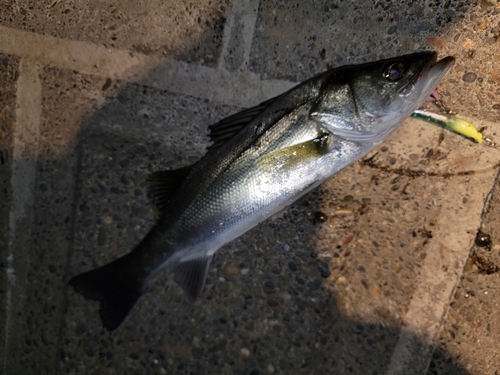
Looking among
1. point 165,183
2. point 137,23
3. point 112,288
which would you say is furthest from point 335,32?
point 112,288

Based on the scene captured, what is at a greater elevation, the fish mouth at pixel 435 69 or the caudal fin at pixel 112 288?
the fish mouth at pixel 435 69

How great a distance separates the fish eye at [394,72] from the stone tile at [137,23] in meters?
0.95

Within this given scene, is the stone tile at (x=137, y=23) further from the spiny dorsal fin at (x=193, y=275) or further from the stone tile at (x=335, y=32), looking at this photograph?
the spiny dorsal fin at (x=193, y=275)

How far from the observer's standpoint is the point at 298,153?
175 centimetres

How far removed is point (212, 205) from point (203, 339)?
3.00ft

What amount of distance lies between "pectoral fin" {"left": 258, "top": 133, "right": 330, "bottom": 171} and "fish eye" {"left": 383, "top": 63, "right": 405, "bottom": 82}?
0.38 m

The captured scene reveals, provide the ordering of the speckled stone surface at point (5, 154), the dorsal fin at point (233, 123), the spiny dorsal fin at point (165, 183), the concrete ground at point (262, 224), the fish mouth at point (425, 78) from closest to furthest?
the fish mouth at point (425, 78) < the dorsal fin at point (233, 123) < the spiny dorsal fin at point (165, 183) < the concrete ground at point (262, 224) < the speckled stone surface at point (5, 154)

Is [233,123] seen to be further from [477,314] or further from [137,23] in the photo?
[477,314]

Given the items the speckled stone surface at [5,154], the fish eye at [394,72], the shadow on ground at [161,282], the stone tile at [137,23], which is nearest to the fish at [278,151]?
the fish eye at [394,72]

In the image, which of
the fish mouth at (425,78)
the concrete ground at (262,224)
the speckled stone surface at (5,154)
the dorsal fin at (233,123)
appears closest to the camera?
the fish mouth at (425,78)

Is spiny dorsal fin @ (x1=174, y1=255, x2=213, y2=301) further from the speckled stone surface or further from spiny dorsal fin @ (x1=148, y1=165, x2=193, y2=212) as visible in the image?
the speckled stone surface

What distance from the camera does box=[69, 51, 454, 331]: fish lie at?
1.71 meters

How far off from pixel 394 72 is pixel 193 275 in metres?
1.42

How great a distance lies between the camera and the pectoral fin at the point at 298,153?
1750 mm
